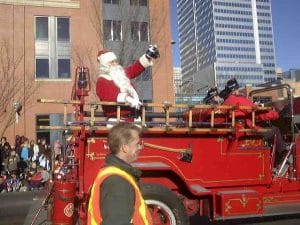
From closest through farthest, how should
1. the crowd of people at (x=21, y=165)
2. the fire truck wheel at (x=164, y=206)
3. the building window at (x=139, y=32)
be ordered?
1. the fire truck wheel at (x=164, y=206)
2. the crowd of people at (x=21, y=165)
3. the building window at (x=139, y=32)

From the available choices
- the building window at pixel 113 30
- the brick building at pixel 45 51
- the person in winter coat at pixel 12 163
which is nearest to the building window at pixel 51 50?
the brick building at pixel 45 51

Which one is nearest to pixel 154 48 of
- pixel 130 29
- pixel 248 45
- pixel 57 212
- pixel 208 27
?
pixel 57 212

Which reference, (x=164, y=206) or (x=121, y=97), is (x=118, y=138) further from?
(x=121, y=97)

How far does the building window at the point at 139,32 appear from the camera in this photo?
72.0 feet

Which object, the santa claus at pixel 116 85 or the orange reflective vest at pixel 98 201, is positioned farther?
the santa claus at pixel 116 85

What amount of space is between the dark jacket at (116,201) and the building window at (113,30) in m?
19.5

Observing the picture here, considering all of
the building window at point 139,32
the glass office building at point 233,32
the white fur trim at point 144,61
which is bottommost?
the white fur trim at point 144,61

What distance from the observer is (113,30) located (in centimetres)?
2330

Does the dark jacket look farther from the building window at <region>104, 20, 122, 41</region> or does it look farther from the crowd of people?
the building window at <region>104, 20, 122, 41</region>

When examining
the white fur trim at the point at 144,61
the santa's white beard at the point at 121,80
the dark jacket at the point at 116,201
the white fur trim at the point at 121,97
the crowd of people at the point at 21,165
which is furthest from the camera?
the crowd of people at the point at 21,165

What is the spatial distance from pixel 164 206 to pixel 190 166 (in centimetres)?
81

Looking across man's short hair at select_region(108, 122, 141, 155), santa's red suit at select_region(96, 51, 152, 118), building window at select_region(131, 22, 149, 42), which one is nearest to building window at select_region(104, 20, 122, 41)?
building window at select_region(131, 22, 149, 42)

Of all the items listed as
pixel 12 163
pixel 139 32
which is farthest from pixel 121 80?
pixel 139 32

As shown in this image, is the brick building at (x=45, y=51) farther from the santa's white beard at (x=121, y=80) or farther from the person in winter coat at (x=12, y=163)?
the santa's white beard at (x=121, y=80)
